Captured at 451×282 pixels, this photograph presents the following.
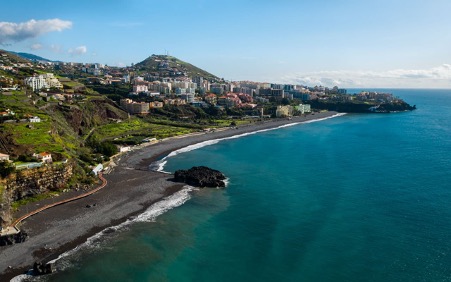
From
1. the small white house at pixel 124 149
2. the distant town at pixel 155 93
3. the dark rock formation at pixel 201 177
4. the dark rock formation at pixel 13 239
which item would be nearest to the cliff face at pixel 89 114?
the distant town at pixel 155 93

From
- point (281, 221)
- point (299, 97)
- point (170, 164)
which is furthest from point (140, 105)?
point (299, 97)

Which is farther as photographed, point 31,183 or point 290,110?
point 290,110

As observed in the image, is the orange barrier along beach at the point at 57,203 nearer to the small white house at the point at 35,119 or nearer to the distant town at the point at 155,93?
the small white house at the point at 35,119

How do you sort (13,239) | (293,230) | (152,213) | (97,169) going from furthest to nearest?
(97,169) < (152,213) < (293,230) < (13,239)

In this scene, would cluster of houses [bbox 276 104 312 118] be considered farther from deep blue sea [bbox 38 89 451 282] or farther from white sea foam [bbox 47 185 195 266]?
white sea foam [bbox 47 185 195 266]

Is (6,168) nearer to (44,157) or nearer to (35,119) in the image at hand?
(44,157)

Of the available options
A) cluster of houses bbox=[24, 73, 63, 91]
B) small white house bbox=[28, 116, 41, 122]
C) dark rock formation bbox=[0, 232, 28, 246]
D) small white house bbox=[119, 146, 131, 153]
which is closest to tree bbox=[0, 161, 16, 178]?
dark rock formation bbox=[0, 232, 28, 246]

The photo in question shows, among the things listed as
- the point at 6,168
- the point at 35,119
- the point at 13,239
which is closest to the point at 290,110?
the point at 35,119
